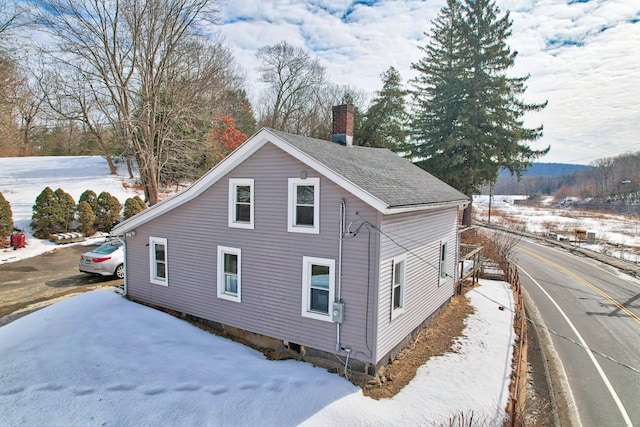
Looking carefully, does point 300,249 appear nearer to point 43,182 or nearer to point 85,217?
point 85,217

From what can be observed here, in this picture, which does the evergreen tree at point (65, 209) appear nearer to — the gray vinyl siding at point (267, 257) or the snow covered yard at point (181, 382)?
the gray vinyl siding at point (267, 257)

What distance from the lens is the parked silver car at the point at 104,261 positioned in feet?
48.5

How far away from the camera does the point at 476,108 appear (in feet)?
88.2

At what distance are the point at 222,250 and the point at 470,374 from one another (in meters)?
7.63

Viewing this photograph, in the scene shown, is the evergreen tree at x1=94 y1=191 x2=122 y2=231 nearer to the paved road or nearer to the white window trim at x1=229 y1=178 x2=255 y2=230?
the white window trim at x1=229 y1=178 x2=255 y2=230

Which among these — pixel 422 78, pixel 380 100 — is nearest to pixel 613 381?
pixel 422 78

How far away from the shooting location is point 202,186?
34.8ft

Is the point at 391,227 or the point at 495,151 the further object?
the point at 495,151

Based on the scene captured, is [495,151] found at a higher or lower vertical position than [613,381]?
higher

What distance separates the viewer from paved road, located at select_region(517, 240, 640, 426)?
368 inches

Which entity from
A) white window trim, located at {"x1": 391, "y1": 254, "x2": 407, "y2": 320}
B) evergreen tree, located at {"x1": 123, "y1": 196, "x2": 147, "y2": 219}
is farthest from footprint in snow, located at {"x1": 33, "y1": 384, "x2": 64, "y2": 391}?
evergreen tree, located at {"x1": 123, "y1": 196, "x2": 147, "y2": 219}

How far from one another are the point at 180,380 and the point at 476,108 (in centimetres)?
2699

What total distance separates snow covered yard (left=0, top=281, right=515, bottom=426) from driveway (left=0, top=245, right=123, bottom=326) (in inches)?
102

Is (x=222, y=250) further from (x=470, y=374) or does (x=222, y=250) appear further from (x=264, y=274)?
(x=470, y=374)
